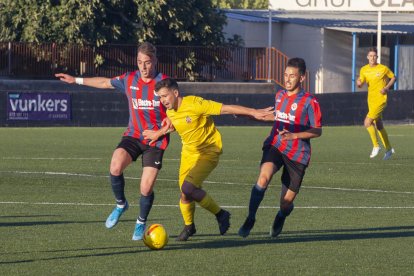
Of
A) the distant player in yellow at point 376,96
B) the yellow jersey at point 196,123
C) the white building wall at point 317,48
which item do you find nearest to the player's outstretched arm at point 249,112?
the yellow jersey at point 196,123

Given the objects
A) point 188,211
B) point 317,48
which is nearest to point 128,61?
point 317,48

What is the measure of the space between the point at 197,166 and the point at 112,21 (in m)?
31.7

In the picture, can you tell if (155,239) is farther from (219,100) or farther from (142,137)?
(219,100)

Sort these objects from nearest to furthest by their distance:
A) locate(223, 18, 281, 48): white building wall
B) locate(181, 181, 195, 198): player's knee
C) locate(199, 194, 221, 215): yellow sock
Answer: locate(181, 181, 195, 198): player's knee → locate(199, 194, 221, 215): yellow sock → locate(223, 18, 281, 48): white building wall

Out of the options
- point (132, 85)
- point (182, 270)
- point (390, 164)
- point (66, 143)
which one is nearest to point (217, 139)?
point (132, 85)

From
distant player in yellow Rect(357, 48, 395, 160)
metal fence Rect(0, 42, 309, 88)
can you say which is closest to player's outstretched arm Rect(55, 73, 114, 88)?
distant player in yellow Rect(357, 48, 395, 160)

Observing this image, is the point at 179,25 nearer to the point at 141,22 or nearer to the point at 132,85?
the point at 141,22

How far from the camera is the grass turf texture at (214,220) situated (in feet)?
30.8

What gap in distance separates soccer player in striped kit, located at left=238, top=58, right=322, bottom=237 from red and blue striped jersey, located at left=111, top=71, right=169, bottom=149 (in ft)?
3.47

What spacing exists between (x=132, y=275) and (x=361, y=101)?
85.1 feet

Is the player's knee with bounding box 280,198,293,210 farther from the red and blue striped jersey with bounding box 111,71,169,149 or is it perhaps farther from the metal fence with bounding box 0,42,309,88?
the metal fence with bounding box 0,42,309,88

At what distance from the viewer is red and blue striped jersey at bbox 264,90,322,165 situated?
10.9 meters

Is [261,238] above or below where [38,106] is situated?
below

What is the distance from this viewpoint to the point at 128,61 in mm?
39781
